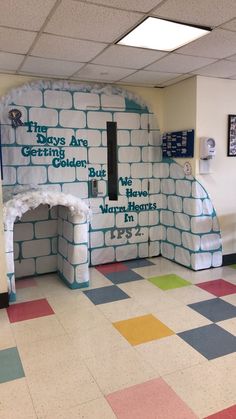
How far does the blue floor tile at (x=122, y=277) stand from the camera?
13.4ft

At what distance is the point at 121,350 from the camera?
101 inches

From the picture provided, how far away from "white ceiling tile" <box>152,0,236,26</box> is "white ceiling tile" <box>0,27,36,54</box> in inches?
41.0

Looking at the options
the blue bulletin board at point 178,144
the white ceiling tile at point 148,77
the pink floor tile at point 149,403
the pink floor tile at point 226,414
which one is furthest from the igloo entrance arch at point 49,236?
the pink floor tile at point 226,414

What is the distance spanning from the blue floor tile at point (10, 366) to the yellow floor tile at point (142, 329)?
2.81 feet

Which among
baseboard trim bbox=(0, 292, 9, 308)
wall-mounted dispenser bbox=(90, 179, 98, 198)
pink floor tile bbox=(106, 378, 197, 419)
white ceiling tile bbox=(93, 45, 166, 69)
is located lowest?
pink floor tile bbox=(106, 378, 197, 419)

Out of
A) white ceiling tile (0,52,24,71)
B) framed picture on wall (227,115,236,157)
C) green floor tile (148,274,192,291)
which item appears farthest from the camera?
framed picture on wall (227,115,236,157)

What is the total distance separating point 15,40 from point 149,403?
2857mm

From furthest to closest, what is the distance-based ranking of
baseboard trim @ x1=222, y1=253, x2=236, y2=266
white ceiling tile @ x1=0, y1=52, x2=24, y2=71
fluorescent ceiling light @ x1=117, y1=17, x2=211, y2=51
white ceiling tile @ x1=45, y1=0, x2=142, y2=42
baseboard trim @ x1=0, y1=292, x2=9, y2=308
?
baseboard trim @ x1=222, y1=253, x2=236, y2=266 → baseboard trim @ x1=0, y1=292, x2=9, y2=308 → white ceiling tile @ x1=0, y1=52, x2=24, y2=71 → fluorescent ceiling light @ x1=117, y1=17, x2=211, y2=51 → white ceiling tile @ x1=45, y1=0, x2=142, y2=42

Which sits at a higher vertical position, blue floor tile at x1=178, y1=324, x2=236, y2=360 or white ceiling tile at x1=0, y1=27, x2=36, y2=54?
white ceiling tile at x1=0, y1=27, x2=36, y2=54

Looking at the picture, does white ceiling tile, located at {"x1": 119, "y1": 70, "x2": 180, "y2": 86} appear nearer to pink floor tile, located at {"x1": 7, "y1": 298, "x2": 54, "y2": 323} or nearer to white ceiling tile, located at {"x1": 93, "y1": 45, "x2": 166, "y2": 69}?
white ceiling tile, located at {"x1": 93, "y1": 45, "x2": 166, "y2": 69}

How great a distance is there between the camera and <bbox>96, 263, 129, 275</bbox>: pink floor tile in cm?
445

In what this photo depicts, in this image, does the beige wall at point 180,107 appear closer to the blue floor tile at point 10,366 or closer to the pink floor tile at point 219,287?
the pink floor tile at point 219,287

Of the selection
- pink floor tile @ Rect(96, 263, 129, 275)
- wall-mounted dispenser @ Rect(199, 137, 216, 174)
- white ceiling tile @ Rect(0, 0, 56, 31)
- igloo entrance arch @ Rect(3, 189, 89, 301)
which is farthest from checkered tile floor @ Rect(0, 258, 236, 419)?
white ceiling tile @ Rect(0, 0, 56, 31)

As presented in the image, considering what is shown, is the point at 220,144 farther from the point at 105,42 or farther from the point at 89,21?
the point at 89,21
